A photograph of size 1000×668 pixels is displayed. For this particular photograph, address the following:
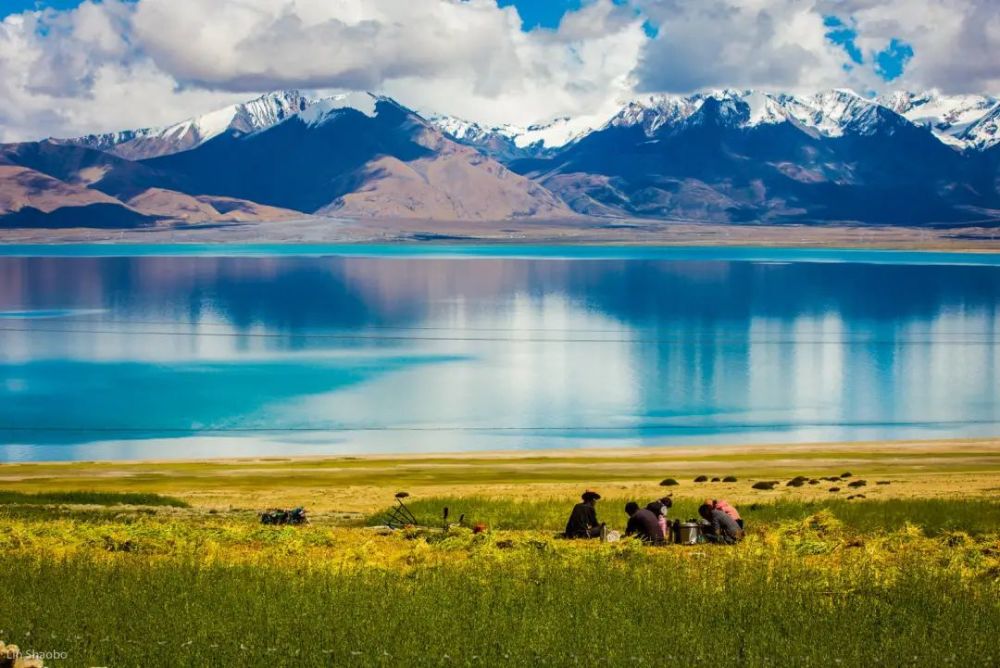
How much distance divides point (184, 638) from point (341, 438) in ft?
147

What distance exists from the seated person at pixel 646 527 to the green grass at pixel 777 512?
10.8 feet

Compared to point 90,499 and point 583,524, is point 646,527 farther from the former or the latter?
point 90,499

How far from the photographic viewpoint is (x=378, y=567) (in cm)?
2233

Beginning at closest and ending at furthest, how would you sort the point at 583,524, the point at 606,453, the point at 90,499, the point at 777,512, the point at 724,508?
1. the point at 583,524
2. the point at 724,508
3. the point at 777,512
4. the point at 90,499
5. the point at 606,453

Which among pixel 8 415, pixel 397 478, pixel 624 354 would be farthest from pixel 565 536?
pixel 624 354

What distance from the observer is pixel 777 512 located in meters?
30.6

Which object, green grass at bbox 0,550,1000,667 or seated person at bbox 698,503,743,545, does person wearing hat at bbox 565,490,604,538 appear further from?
green grass at bbox 0,550,1000,667

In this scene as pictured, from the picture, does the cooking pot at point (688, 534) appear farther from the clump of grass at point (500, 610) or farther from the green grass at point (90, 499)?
the green grass at point (90, 499)

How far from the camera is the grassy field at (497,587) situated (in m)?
16.9

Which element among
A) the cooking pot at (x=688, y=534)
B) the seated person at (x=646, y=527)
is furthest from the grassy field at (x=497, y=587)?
the cooking pot at (x=688, y=534)

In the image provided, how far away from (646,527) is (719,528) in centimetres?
140

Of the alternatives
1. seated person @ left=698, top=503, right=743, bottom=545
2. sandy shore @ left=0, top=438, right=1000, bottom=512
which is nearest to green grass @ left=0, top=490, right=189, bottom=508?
sandy shore @ left=0, top=438, right=1000, bottom=512

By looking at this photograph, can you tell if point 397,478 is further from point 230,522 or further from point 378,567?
point 378,567

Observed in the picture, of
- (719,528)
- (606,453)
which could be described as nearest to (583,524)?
(719,528)
